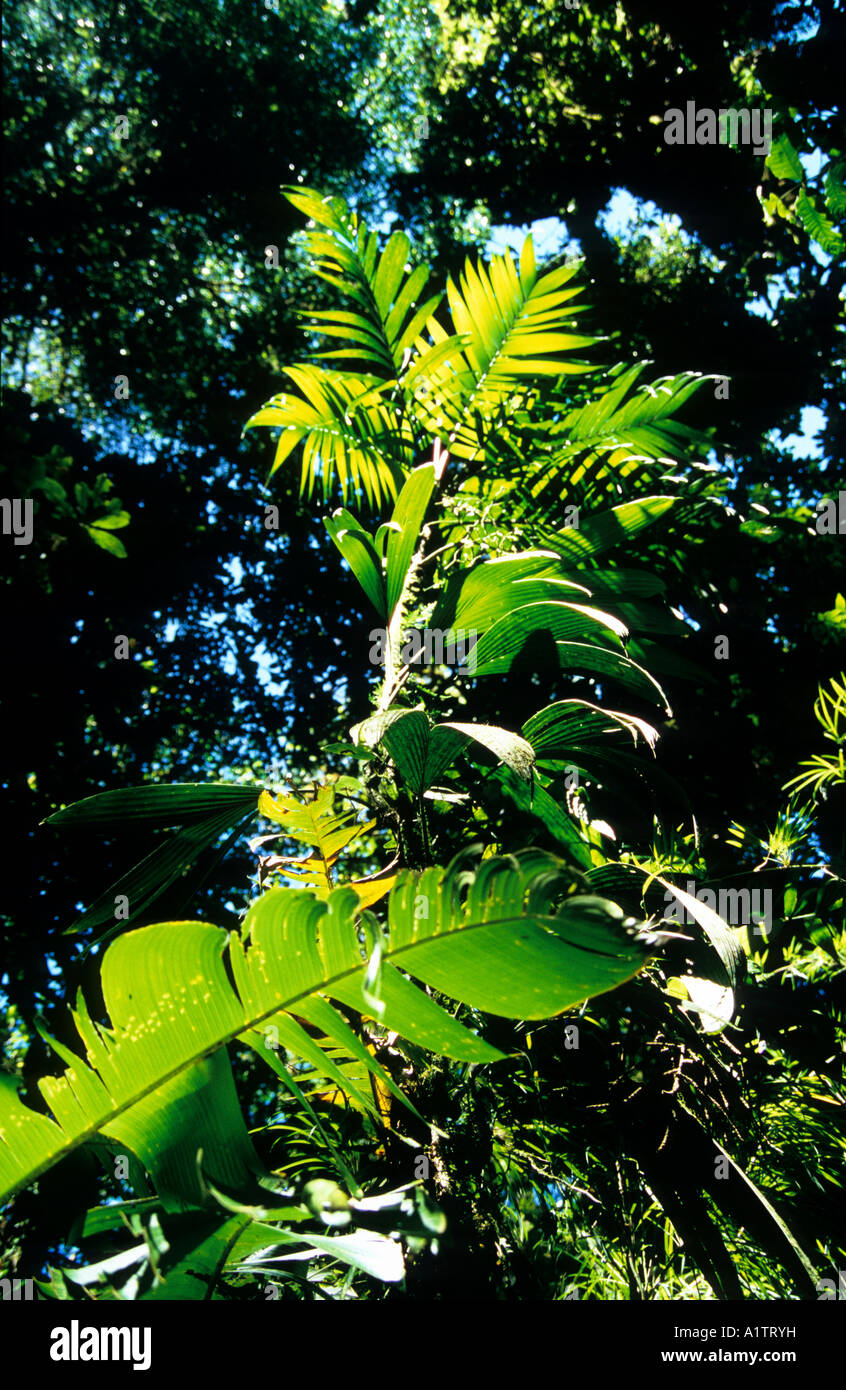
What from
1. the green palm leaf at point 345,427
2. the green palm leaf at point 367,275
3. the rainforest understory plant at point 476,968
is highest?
the green palm leaf at point 367,275

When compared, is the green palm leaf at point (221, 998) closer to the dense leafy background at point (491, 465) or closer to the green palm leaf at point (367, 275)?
the dense leafy background at point (491, 465)

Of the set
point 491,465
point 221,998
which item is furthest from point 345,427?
point 221,998

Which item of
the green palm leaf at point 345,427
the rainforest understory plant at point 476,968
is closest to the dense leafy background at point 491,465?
the rainforest understory plant at point 476,968

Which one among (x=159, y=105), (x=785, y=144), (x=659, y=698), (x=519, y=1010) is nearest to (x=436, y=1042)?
(x=519, y=1010)

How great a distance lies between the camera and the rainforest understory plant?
0.69 metres

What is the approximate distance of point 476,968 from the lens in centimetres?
68

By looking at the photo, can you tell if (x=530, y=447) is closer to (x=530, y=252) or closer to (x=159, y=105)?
(x=530, y=252)

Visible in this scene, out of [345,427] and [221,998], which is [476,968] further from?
[345,427]

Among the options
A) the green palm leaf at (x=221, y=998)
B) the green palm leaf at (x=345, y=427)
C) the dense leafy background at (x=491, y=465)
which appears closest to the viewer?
the green palm leaf at (x=221, y=998)

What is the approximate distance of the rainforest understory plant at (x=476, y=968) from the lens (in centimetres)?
69

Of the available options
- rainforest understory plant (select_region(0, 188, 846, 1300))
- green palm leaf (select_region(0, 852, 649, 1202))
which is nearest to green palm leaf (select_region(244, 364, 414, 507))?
rainforest understory plant (select_region(0, 188, 846, 1300))

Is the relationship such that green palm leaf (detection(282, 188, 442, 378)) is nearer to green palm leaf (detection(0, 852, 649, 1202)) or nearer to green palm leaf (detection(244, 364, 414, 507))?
green palm leaf (detection(244, 364, 414, 507))

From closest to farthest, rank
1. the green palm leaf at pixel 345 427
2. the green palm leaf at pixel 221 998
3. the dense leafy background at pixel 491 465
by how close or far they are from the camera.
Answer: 1. the green palm leaf at pixel 221 998
2. the dense leafy background at pixel 491 465
3. the green palm leaf at pixel 345 427

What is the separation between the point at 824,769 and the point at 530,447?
0.92m
